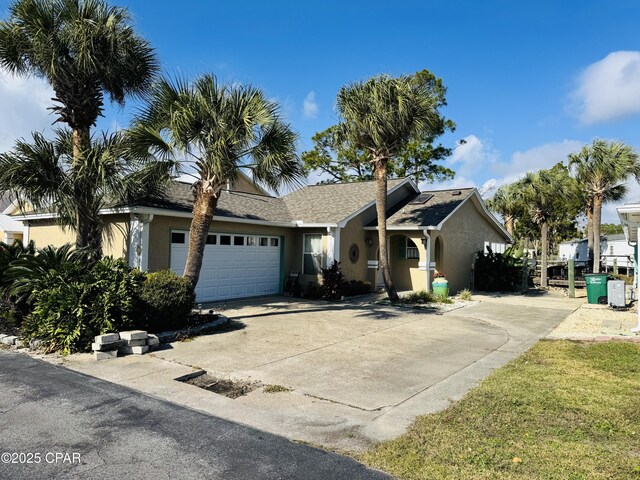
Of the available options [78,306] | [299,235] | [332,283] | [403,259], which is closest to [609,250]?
[403,259]

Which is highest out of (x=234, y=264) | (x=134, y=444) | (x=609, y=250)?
(x=609, y=250)

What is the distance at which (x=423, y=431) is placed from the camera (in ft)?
15.0

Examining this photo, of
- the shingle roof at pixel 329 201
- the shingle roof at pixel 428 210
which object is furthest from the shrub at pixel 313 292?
the shingle roof at pixel 428 210

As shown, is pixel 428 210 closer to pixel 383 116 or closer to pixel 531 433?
pixel 383 116

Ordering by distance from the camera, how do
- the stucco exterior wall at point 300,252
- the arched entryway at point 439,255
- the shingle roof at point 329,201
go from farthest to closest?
the arched entryway at point 439,255
the shingle roof at point 329,201
the stucco exterior wall at point 300,252

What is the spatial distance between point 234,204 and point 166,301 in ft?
24.7

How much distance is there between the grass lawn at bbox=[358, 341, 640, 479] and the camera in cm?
374

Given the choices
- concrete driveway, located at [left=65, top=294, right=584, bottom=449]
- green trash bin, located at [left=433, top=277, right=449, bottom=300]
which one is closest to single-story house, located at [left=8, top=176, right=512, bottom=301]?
green trash bin, located at [left=433, top=277, right=449, bottom=300]

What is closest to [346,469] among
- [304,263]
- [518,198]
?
[304,263]

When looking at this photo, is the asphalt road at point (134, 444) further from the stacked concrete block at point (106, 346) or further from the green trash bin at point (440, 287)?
the green trash bin at point (440, 287)

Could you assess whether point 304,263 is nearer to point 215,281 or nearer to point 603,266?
point 215,281

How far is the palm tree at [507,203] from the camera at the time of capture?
25.0 metres

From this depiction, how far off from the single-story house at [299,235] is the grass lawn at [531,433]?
8713mm

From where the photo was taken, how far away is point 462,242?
19562 mm
